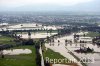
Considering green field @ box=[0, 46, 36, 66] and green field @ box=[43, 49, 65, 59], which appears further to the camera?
green field @ box=[43, 49, 65, 59]

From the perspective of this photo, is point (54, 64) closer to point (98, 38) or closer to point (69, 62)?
point (69, 62)

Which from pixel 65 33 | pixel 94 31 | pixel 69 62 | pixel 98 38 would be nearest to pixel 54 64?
pixel 69 62

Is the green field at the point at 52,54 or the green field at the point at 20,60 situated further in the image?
the green field at the point at 52,54

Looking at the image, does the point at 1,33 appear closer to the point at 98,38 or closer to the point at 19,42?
the point at 19,42

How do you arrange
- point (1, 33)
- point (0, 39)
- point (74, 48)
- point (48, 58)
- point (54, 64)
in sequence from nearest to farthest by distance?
point (54, 64) → point (48, 58) → point (74, 48) → point (0, 39) → point (1, 33)

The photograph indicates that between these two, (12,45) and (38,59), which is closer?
(38,59)

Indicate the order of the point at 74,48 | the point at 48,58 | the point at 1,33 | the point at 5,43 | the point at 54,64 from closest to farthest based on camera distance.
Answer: the point at 54,64 → the point at 48,58 → the point at 74,48 → the point at 5,43 → the point at 1,33

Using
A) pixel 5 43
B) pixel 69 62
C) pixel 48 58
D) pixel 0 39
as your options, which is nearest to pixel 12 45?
pixel 5 43

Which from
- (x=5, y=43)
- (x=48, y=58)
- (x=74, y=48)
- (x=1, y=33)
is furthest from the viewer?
(x=1, y=33)

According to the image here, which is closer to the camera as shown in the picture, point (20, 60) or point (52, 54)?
point (20, 60)

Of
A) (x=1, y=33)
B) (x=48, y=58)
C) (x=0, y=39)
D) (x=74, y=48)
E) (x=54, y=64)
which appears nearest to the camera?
(x=54, y=64)
